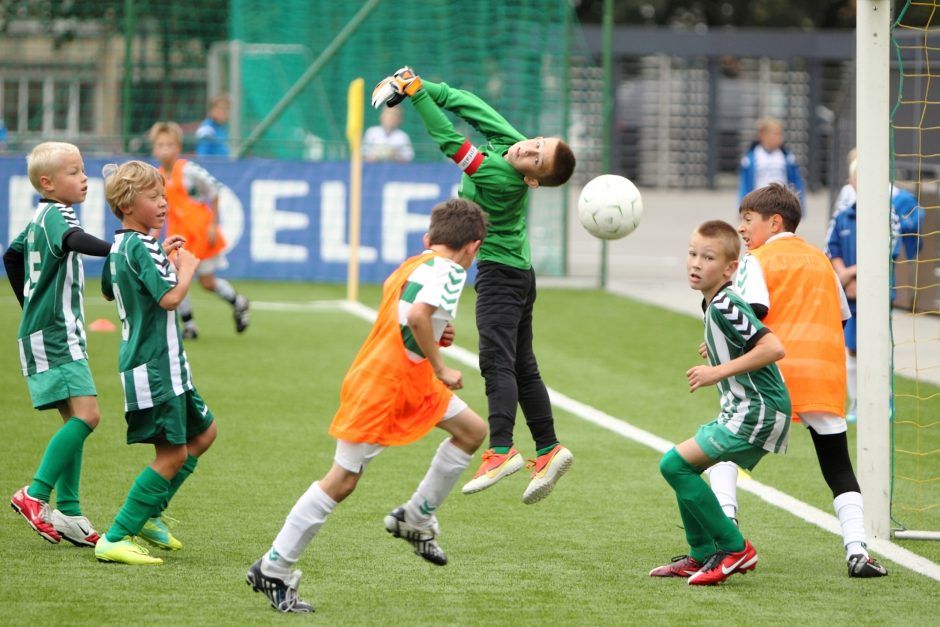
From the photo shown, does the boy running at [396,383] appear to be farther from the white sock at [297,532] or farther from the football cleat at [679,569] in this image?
the football cleat at [679,569]

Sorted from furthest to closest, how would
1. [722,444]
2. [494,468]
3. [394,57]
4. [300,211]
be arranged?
[394,57] → [300,211] → [494,468] → [722,444]

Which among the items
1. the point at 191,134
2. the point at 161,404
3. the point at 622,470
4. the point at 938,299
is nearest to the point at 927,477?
the point at 622,470

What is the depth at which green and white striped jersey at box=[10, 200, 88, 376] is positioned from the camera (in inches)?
241

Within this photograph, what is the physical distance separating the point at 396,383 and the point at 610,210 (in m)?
2.09

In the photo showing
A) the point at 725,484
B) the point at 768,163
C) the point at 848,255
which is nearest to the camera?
the point at 725,484

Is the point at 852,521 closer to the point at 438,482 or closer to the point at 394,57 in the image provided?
the point at 438,482

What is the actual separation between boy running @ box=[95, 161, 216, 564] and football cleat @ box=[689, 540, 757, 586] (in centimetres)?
218

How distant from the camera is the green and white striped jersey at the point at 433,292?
5.12m

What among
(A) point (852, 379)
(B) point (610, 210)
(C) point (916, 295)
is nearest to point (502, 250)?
(B) point (610, 210)

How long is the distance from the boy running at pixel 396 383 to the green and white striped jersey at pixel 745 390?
1014 millimetres

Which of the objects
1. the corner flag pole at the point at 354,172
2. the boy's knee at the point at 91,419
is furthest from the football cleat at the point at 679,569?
the corner flag pole at the point at 354,172

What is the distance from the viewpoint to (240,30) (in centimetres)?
2123

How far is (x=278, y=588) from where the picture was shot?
5098mm

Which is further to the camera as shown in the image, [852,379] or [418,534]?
[852,379]
